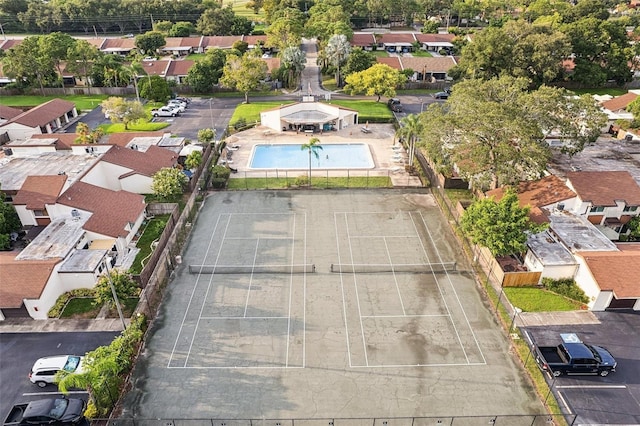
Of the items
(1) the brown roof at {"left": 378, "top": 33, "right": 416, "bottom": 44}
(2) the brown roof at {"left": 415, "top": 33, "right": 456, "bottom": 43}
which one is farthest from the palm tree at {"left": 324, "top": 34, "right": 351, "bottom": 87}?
(2) the brown roof at {"left": 415, "top": 33, "right": 456, "bottom": 43}

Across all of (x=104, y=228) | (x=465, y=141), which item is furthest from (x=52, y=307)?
(x=465, y=141)

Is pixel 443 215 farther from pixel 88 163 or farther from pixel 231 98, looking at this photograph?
pixel 231 98

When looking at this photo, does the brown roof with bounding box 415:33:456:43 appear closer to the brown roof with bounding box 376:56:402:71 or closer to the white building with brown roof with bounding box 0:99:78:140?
the brown roof with bounding box 376:56:402:71

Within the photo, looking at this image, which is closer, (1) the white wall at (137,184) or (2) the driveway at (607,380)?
(2) the driveway at (607,380)

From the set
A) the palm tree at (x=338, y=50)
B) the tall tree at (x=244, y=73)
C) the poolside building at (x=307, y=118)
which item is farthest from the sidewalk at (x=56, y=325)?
the palm tree at (x=338, y=50)

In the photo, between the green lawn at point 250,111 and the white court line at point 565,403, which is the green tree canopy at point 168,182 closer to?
the green lawn at point 250,111

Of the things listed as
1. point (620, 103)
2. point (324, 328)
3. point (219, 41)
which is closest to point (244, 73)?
point (219, 41)
